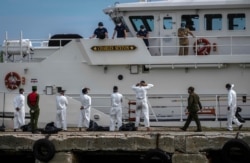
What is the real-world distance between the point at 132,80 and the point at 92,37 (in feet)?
6.72

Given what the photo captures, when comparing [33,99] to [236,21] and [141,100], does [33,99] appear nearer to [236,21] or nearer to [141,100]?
[141,100]

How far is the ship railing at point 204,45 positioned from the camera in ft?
63.2

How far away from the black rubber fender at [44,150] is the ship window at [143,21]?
21.9 feet

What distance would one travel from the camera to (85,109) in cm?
1786

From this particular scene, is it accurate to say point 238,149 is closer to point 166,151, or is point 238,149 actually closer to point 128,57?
point 166,151

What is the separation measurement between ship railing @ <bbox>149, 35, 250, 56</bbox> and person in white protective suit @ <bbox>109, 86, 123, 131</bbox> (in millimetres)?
2469

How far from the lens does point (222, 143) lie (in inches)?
569

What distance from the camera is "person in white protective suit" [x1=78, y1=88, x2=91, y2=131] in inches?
702

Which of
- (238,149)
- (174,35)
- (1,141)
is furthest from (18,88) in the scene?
(238,149)

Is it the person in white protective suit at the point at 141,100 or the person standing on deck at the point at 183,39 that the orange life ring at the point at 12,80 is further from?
the person standing on deck at the point at 183,39

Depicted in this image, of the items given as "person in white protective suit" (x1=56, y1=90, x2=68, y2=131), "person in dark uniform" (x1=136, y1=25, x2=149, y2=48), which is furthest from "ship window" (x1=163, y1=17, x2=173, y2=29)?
"person in white protective suit" (x1=56, y1=90, x2=68, y2=131)

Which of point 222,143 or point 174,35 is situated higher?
point 174,35

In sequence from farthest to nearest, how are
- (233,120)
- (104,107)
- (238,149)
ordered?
1. (104,107)
2. (233,120)
3. (238,149)

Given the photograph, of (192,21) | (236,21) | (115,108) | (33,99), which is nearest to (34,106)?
(33,99)
